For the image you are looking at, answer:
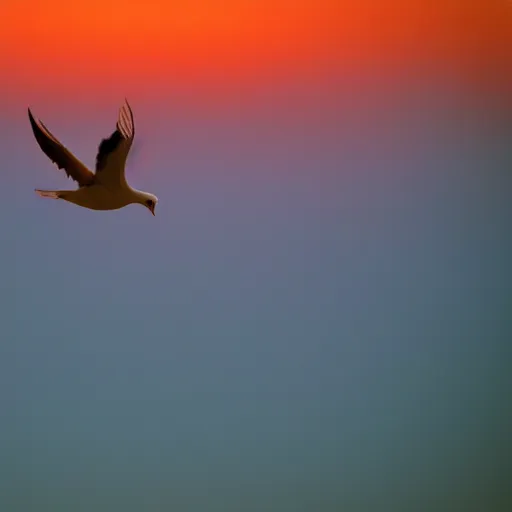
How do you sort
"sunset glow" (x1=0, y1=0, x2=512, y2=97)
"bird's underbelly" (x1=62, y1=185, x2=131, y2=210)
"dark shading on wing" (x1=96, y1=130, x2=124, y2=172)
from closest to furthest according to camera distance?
"dark shading on wing" (x1=96, y1=130, x2=124, y2=172), "bird's underbelly" (x1=62, y1=185, x2=131, y2=210), "sunset glow" (x1=0, y1=0, x2=512, y2=97)

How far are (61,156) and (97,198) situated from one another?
0.47 feet

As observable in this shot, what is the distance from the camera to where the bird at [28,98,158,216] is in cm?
144

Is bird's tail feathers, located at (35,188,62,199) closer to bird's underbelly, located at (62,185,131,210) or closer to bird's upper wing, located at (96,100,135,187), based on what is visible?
bird's underbelly, located at (62,185,131,210)

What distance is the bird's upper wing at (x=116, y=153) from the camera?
4.64 ft

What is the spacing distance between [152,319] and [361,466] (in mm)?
709

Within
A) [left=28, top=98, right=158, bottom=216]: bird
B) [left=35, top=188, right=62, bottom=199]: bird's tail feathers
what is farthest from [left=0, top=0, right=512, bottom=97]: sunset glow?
[left=35, top=188, right=62, bottom=199]: bird's tail feathers

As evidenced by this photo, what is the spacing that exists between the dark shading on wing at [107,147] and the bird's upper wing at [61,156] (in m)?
0.06

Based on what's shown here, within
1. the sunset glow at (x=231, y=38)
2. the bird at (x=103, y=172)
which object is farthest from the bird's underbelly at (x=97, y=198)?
the sunset glow at (x=231, y=38)

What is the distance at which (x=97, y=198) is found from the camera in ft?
5.27

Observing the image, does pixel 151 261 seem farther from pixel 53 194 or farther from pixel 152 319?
pixel 53 194

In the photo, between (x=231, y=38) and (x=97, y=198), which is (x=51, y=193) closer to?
(x=97, y=198)

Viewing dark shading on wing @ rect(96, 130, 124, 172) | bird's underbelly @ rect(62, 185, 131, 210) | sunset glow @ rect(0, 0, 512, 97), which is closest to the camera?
dark shading on wing @ rect(96, 130, 124, 172)

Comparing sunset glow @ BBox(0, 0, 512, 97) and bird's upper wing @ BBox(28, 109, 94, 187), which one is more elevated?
sunset glow @ BBox(0, 0, 512, 97)

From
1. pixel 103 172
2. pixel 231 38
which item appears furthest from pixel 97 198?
pixel 231 38
